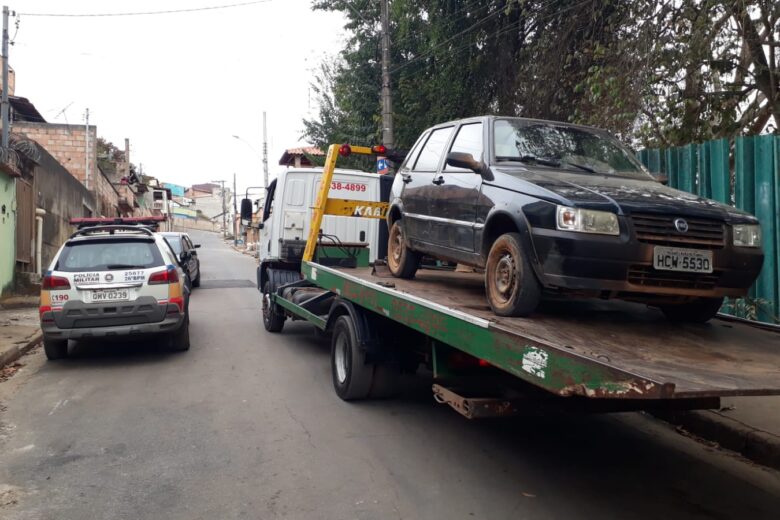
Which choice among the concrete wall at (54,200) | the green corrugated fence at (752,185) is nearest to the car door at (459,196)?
the green corrugated fence at (752,185)

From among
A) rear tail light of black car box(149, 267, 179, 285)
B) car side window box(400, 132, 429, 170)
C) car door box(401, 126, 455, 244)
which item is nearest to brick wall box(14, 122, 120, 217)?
rear tail light of black car box(149, 267, 179, 285)

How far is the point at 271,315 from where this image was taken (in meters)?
10.5

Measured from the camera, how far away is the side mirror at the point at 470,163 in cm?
497

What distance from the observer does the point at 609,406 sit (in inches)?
159

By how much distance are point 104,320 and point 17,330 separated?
3.63 m

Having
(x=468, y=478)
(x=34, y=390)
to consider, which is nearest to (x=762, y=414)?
(x=468, y=478)

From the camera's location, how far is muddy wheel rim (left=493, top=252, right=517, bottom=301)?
4265mm

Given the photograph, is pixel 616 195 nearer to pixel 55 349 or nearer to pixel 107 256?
pixel 107 256

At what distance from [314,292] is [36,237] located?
12.2m

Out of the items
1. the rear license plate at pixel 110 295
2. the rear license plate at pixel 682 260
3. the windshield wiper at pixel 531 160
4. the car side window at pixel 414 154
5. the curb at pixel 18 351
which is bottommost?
the curb at pixel 18 351

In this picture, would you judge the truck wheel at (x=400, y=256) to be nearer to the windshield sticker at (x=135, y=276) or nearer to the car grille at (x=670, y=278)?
the car grille at (x=670, y=278)

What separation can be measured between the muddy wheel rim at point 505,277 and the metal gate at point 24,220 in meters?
14.1

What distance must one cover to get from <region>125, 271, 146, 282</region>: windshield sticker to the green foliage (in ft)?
22.4

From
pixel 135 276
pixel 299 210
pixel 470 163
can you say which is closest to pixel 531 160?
pixel 470 163
